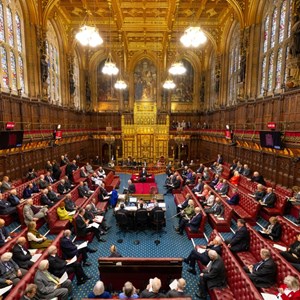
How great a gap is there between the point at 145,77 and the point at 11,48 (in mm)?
15030

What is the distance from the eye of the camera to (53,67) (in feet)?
57.3

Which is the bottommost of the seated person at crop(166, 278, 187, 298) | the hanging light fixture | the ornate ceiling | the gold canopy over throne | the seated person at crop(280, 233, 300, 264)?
the seated person at crop(166, 278, 187, 298)

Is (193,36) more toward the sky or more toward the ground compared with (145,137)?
more toward the sky

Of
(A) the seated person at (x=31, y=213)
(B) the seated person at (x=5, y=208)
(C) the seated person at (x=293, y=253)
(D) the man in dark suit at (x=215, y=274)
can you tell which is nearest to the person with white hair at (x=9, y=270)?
(A) the seated person at (x=31, y=213)

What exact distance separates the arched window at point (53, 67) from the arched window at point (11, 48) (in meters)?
3.34

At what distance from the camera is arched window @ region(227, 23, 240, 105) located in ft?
55.5

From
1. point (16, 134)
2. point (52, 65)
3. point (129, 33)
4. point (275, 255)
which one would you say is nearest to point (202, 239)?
point (275, 255)

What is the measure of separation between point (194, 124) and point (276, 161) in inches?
589

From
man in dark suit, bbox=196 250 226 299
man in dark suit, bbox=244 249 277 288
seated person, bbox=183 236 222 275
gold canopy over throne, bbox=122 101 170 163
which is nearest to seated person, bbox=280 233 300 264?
man in dark suit, bbox=244 249 277 288

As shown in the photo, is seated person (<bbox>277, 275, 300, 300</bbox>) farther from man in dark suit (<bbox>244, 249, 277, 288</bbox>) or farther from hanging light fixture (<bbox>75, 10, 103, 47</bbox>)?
hanging light fixture (<bbox>75, 10, 103, 47</bbox>)

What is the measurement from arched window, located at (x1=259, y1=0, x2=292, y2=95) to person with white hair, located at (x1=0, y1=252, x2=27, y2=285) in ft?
44.0

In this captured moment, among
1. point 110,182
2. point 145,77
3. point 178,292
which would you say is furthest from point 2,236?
point 145,77

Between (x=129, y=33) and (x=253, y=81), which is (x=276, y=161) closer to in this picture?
(x=253, y=81)

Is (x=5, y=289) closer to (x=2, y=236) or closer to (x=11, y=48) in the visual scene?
(x=2, y=236)
